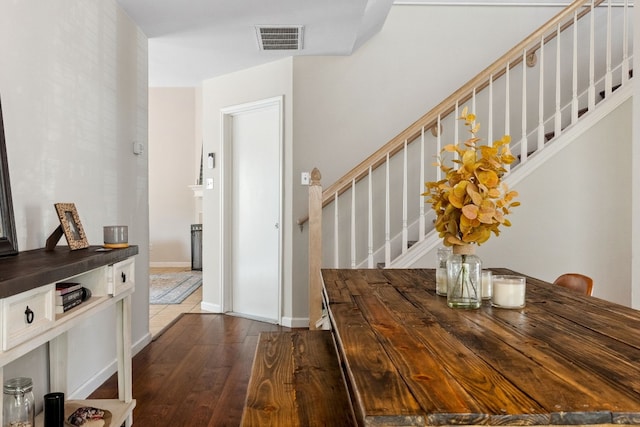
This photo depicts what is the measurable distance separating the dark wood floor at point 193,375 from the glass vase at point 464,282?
56.4 inches

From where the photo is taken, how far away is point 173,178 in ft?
25.5

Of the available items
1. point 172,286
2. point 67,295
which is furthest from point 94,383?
point 172,286

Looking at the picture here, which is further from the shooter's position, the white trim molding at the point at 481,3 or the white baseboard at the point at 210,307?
the white baseboard at the point at 210,307

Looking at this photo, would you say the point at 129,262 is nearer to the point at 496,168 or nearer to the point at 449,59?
the point at 496,168

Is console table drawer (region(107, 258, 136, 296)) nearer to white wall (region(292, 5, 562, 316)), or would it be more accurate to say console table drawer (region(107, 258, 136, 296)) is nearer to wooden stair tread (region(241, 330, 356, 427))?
wooden stair tread (region(241, 330, 356, 427))

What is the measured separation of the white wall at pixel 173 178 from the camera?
304 inches

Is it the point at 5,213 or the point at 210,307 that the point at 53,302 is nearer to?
the point at 5,213

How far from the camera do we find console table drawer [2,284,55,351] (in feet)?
4.14

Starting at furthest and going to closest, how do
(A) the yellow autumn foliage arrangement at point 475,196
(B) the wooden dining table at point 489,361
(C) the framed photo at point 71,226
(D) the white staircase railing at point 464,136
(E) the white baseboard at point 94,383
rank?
(D) the white staircase railing at point 464,136
(E) the white baseboard at point 94,383
(C) the framed photo at point 71,226
(A) the yellow autumn foliage arrangement at point 475,196
(B) the wooden dining table at point 489,361

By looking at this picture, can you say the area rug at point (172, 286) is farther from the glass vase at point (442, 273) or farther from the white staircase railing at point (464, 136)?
the glass vase at point (442, 273)

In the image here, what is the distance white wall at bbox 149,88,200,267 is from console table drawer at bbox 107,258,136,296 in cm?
561

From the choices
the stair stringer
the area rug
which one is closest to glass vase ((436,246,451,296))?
the stair stringer

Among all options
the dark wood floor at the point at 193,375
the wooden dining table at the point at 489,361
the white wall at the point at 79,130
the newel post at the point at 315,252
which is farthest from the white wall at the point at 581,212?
the white wall at the point at 79,130

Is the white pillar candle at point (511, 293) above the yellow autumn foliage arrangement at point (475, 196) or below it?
below
